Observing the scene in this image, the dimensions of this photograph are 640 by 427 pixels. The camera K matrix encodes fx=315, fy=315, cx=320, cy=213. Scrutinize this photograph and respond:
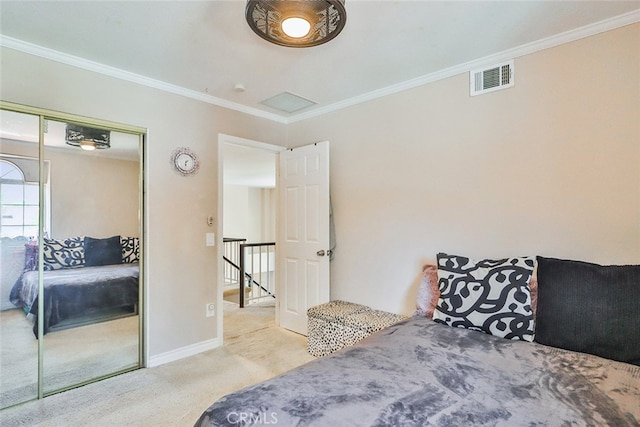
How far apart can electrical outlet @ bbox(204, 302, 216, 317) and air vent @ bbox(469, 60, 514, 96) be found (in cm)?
305

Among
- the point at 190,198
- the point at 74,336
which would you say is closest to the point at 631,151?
the point at 190,198

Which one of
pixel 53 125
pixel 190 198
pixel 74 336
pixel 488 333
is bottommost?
pixel 74 336

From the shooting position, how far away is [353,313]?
2859 mm

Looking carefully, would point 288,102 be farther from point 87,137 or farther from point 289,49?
point 87,137

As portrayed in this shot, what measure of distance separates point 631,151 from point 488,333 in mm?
1387

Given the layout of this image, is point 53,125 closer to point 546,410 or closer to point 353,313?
point 353,313

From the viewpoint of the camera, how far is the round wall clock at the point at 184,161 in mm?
2936

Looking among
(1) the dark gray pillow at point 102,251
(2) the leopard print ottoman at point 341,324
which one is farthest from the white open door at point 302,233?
(1) the dark gray pillow at point 102,251

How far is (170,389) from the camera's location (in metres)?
2.37

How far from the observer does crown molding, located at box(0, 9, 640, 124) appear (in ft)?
6.59

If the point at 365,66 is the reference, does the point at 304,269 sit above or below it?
below

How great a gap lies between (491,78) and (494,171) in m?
0.71

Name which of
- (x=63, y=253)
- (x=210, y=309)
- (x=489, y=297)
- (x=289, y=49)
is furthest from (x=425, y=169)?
(x=63, y=253)

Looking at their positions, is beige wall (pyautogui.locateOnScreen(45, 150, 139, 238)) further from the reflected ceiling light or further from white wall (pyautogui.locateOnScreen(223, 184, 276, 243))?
white wall (pyautogui.locateOnScreen(223, 184, 276, 243))
